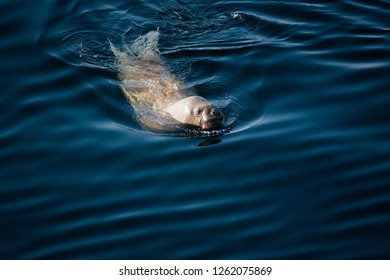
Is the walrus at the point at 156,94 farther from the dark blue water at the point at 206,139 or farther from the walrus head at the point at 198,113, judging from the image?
the dark blue water at the point at 206,139

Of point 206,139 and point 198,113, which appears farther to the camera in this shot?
point 198,113

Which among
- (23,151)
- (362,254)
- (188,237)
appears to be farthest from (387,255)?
(23,151)

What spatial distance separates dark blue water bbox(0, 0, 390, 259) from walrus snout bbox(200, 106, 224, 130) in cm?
24

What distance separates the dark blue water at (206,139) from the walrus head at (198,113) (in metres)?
0.27

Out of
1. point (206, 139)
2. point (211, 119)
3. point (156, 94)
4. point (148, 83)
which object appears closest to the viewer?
point (206, 139)

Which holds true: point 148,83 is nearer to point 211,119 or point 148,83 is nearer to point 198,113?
point 198,113

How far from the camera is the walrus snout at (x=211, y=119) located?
9.06 m

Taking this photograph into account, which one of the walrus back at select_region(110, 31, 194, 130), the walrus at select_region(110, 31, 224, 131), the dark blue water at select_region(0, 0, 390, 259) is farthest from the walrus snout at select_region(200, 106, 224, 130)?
the walrus back at select_region(110, 31, 194, 130)

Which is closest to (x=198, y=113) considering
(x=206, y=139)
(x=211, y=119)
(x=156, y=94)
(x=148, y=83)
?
(x=211, y=119)

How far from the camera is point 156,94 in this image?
10.0 m

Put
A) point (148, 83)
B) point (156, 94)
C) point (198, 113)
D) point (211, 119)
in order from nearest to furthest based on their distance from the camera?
point (211, 119) < point (198, 113) < point (156, 94) < point (148, 83)

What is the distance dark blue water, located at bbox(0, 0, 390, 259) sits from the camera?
23.6 feet

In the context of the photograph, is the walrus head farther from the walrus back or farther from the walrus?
the walrus back

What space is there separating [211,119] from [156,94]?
51.2 inches
